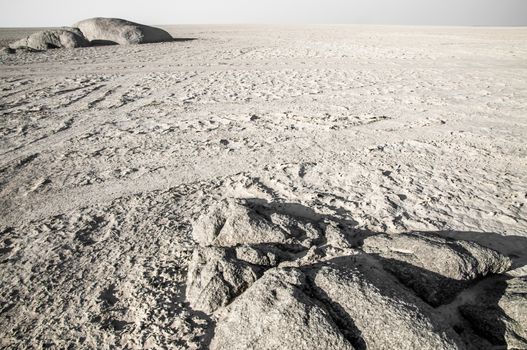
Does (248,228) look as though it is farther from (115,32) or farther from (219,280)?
(115,32)

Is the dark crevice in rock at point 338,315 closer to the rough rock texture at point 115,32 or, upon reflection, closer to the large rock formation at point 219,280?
the large rock formation at point 219,280

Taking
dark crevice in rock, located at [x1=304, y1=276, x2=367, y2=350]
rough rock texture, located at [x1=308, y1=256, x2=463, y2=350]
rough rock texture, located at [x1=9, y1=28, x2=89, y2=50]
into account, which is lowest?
rough rock texture, located at [x1=9, y1=28, x2=89, y2=50]

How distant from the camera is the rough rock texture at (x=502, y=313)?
1533 mm

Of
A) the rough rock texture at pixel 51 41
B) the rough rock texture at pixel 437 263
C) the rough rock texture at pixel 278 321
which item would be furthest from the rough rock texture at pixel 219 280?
the rough rock texture at pixel 51 41

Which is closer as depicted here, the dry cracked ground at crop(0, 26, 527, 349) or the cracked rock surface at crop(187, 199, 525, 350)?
the cracked rock surface at crop(187, 199, 525, 350)

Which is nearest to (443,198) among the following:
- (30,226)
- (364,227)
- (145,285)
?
(364,227)

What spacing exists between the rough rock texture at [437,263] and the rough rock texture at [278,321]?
25.0 inches

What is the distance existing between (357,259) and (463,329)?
62 centimetres

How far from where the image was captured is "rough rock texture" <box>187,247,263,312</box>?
1787 mm

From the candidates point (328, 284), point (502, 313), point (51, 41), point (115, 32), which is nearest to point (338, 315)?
point (328, 284)

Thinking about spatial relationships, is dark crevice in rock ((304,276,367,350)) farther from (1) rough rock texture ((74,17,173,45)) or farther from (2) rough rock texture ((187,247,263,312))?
(1) rough rock texture ((74,17,173,45))

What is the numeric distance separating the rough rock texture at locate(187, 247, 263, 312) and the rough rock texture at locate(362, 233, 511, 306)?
0.81 metres

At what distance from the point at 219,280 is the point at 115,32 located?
602 inches

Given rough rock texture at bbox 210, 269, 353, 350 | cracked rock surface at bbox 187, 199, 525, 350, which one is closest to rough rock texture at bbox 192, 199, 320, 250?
cracked rock surface at bbox 187, 199, 525, 350
